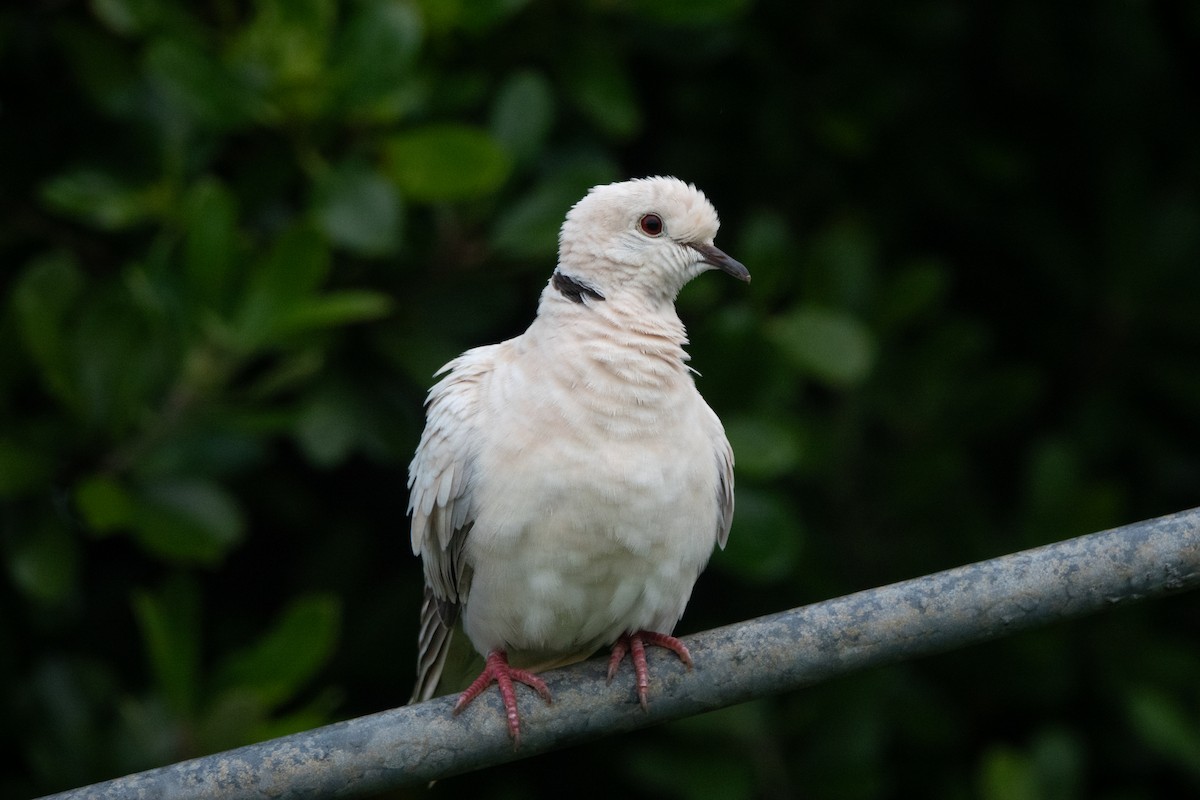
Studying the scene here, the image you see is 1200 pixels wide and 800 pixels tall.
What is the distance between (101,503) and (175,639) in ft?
1.41

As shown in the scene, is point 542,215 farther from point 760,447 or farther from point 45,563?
point 45,563

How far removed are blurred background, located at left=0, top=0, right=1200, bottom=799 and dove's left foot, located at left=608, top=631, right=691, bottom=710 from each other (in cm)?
96

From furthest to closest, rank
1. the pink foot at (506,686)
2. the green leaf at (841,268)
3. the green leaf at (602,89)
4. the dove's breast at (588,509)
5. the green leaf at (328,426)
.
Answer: the green leaf at (841,268)
the green leaf at (602,89)
the green leaf at (328,426)
the dove's breast at (588,509)
the pink foot at (506,686)

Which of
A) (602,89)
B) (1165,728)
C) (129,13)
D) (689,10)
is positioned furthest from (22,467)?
(1165,728)

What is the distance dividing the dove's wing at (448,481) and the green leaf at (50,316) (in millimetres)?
887

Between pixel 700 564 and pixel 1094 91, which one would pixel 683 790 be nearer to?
pixel 700 564

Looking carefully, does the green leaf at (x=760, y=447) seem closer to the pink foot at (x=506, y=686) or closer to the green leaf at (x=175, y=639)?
the pink foot at (x=506, y=686)

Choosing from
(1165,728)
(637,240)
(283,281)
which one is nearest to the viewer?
(637,240)

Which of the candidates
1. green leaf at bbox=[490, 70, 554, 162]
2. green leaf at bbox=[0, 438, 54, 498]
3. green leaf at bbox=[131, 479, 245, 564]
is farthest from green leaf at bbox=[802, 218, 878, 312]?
green leaf at bbox=[0, 438, 54, 498]

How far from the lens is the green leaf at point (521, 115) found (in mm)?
3293

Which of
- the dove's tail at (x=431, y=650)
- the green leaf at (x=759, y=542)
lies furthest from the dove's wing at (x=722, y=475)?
the green leaf at (x=759, y=542)

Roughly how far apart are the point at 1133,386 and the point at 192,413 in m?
3.09

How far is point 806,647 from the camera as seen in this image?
72.0 inches

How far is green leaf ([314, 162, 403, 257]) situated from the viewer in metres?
3.04
